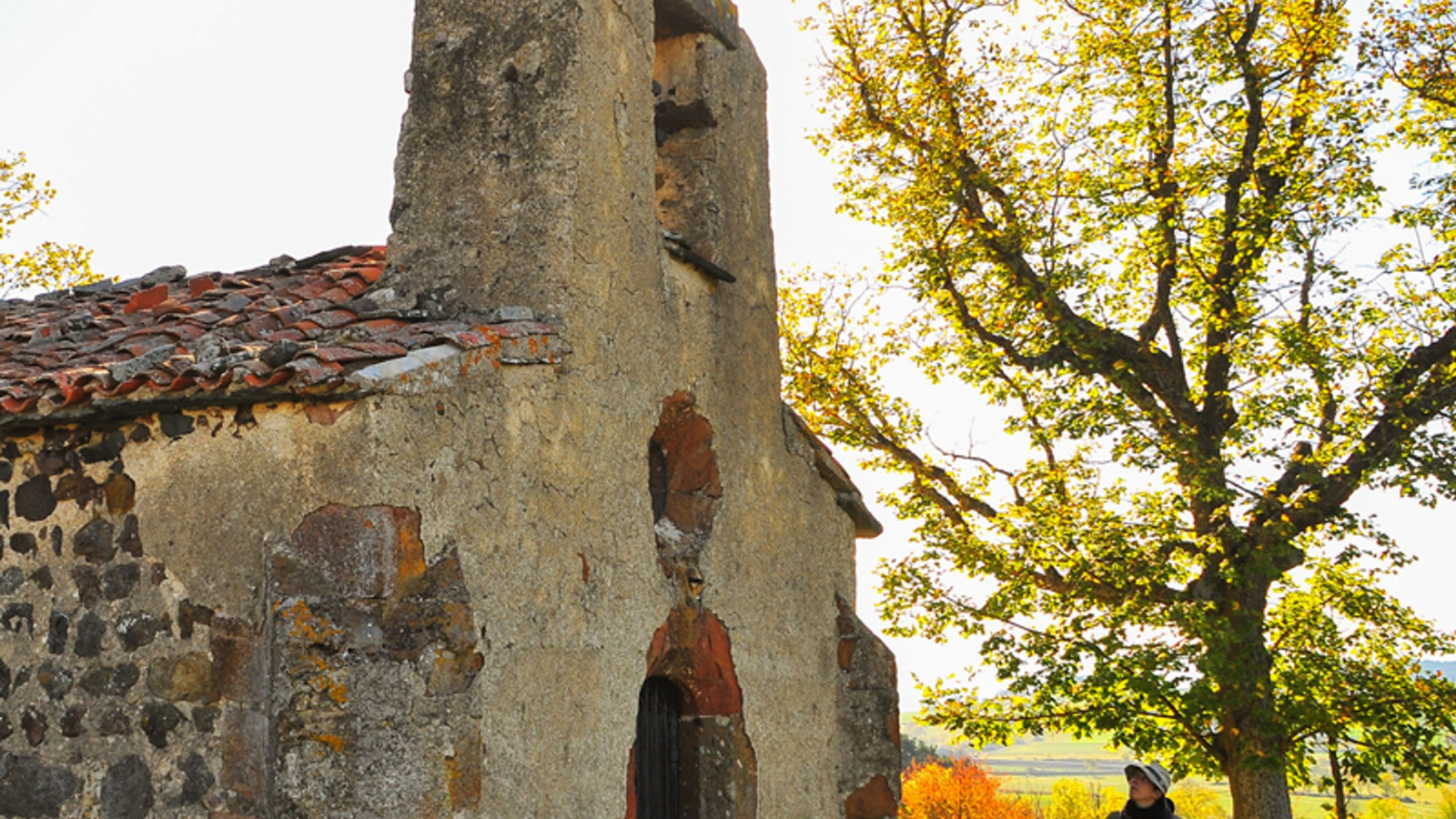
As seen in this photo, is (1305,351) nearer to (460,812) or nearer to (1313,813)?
(460,812)

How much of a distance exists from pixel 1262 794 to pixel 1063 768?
130ft

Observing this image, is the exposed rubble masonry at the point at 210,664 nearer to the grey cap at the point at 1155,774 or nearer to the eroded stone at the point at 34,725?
the eroded stone at the point at 34,725

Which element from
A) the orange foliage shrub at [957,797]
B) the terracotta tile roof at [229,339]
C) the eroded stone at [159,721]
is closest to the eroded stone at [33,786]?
the eroded stone at [159,721]

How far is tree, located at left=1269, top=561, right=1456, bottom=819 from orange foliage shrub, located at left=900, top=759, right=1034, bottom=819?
699 cm

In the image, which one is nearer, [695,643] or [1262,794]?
[695,643]

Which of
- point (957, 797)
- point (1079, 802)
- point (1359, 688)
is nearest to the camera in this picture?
point (1359, 688)

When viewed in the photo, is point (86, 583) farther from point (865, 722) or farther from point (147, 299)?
point (865, 722)

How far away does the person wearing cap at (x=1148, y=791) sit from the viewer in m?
6.68

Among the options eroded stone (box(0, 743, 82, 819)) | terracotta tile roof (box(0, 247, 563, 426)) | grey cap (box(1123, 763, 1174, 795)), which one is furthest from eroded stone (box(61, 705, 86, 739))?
grey cap (box(1123, 763, 1174, 795))

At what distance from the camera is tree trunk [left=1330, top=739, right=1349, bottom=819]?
1257cm

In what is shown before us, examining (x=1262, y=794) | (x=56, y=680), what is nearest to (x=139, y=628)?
(x=56, y=680)

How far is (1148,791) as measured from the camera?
6711 millimetres

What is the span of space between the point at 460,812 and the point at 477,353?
1799 millimetres

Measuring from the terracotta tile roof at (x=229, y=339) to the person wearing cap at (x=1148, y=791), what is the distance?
11.8 ft
